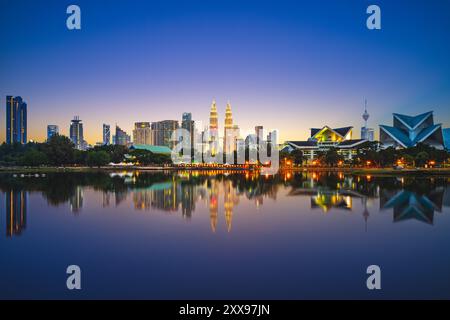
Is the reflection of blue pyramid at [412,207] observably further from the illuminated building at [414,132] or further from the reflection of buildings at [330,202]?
the illuminated building at [414,132]

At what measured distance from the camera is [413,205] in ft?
44.1

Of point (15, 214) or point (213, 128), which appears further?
point (213, 128)

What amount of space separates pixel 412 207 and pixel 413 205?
0.55 metres

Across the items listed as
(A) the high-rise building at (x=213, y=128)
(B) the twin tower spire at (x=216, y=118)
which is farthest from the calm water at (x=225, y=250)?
(A) the high-rise building at (x=213, y=128)

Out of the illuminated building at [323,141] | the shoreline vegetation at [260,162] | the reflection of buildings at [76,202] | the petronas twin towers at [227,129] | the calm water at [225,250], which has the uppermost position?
the petronas twin towers at [227,129]

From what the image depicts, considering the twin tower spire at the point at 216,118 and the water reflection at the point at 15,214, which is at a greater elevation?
the twin tower spire at the point at 216,118

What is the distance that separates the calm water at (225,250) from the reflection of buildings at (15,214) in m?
0.04

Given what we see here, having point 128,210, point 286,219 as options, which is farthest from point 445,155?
point 128,210

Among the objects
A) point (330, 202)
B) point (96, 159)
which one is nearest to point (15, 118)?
point (96, 159)

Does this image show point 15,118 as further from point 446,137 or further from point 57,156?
point 446,137

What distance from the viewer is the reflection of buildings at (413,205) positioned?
1124 centimetres

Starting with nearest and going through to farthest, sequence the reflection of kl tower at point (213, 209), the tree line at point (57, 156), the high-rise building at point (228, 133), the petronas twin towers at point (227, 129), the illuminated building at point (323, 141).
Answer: the reflection of kl tower at point (213, 209)
the tree line at point (57, 156)
the illuminated building at point (323, 141)
the high-rise building at point (228, 133)
the petronas twin towers at point (227, 129)

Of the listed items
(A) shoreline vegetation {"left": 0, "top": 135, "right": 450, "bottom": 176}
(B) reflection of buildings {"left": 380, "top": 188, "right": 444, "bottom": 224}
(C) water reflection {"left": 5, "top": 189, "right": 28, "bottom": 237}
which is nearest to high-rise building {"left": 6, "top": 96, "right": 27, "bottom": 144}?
(A) shoreline vegetation {"left": 0, "top": 135, "right": 450, "bottom": 176}
